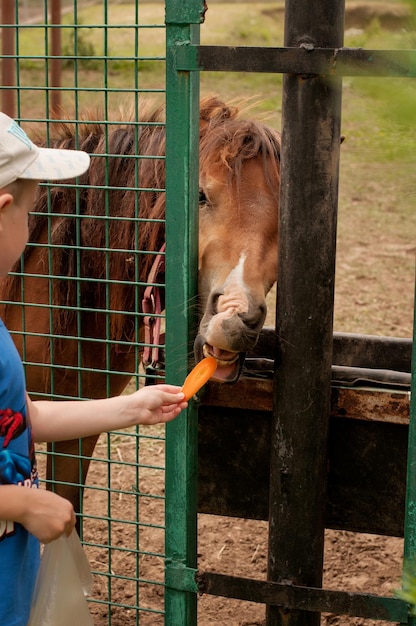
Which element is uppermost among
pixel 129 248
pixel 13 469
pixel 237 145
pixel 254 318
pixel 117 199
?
pixel 237 145

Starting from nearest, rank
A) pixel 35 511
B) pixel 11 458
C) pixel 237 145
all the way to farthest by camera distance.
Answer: pixel 35 511 → pixel 11 458 → pixel 237 145

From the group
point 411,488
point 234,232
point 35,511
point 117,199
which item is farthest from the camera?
point 117,199

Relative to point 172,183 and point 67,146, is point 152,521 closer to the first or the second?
point 67,146

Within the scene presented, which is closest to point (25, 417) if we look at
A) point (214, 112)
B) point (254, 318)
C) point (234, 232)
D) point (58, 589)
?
point (58, 589)

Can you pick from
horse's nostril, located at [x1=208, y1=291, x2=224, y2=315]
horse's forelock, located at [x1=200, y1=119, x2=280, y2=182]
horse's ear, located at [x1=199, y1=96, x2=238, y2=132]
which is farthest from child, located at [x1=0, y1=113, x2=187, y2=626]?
horse's ear, located at [x1=199, y1=96, x2=238, y2=132]

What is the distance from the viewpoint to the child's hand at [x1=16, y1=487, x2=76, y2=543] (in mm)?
1596

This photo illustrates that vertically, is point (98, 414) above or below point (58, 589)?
above

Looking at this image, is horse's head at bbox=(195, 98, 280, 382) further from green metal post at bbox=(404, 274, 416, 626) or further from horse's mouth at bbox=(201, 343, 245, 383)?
green metal post at bbox=(404, 274, 416, 626)

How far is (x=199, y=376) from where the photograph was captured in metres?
1.97

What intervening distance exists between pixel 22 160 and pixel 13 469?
64 centimetres

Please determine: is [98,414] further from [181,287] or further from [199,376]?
[181,287]

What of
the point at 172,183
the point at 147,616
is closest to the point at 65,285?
the point at 172,183

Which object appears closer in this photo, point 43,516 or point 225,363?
point 43,516

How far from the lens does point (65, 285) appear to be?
9.46 ft
